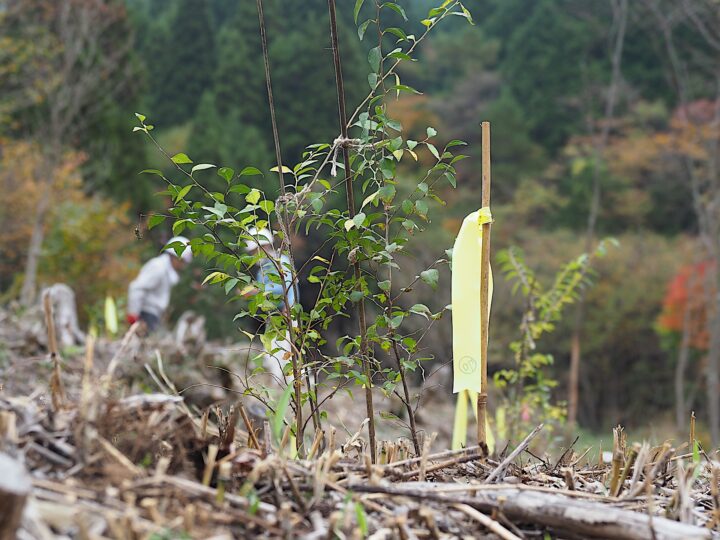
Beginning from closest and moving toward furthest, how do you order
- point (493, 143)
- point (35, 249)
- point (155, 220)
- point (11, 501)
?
point (11, 501)
point (155, 220)
point (35, 249)
point (493, 143)

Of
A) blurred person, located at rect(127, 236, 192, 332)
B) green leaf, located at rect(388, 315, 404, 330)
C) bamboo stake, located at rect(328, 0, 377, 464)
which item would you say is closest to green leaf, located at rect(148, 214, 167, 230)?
bamboo stake, located at rect(328, 0, 377, 464)

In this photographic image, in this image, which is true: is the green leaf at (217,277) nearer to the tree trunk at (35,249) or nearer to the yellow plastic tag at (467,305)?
the yellow plastic tag at (467,305)

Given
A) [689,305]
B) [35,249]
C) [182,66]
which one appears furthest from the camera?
[182,66]

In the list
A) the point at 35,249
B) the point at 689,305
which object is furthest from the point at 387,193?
the point at 689,305

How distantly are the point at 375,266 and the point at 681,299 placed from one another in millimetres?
17291

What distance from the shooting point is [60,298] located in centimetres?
995

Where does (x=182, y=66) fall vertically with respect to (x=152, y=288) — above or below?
above

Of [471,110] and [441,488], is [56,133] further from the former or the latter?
[441,488]

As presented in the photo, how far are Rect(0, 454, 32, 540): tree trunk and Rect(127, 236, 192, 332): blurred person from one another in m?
6.54

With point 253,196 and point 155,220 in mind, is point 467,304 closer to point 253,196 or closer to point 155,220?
point 253,196

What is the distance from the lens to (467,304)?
261cm

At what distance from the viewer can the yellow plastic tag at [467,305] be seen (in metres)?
2.59

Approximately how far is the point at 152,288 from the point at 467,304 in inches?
230

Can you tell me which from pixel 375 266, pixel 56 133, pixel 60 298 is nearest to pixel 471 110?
pixel 56 133
